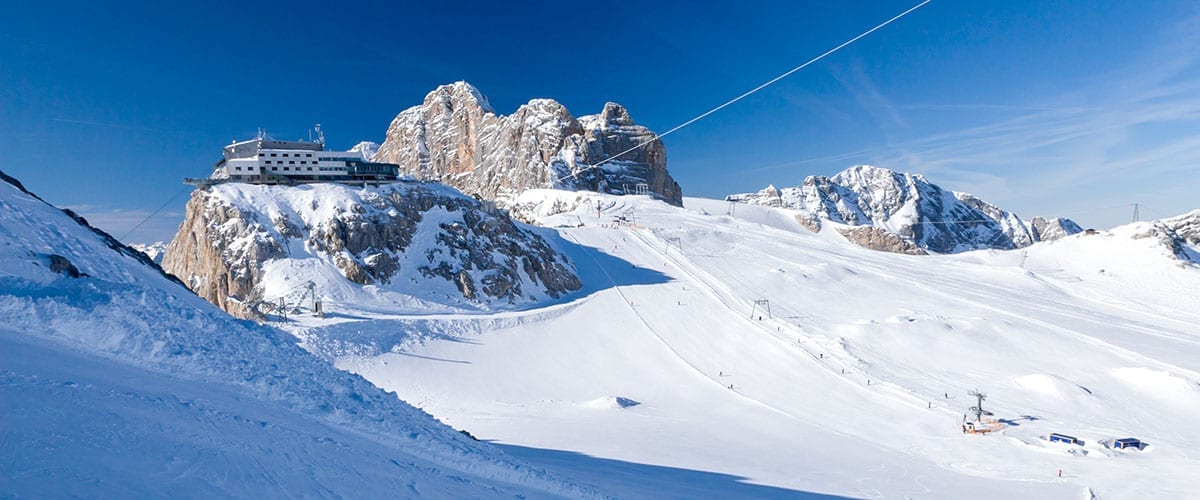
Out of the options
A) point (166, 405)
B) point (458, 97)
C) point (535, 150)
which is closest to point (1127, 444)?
point (166, 405)

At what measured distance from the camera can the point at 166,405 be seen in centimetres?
757

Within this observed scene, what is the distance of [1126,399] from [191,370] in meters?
41.7

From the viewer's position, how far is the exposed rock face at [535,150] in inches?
4343

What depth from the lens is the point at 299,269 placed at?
41438mm

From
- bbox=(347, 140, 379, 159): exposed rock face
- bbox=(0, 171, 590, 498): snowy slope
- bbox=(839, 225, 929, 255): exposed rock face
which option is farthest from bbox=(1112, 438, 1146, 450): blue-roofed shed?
bbox=(347, 140, 379, 159): exposed rock face

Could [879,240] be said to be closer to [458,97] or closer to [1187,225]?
[1187,225]

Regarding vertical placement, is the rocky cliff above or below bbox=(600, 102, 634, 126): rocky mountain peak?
below

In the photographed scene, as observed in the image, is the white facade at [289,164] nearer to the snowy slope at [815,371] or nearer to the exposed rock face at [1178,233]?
the snowy slope at [815,371]

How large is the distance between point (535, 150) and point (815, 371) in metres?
88.4

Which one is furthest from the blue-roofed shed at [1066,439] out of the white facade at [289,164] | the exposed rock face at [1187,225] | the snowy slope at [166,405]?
the exposed rock face at [1187,225]

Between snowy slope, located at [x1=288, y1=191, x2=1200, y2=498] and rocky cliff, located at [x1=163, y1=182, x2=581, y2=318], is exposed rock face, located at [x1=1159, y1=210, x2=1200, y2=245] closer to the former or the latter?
snowy slope, located at [x1=288, y1=191, x2=1200, y2=498]

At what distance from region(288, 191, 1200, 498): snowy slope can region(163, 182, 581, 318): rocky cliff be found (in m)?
4.50

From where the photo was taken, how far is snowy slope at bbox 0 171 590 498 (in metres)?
5.82

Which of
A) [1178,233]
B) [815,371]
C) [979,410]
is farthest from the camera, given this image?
[1178,233]
